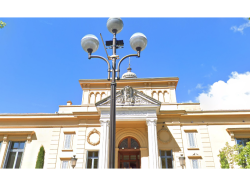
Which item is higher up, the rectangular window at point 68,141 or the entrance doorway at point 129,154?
the rectangular window at point 68,141

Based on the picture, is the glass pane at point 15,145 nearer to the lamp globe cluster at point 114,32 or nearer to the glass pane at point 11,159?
A: the glass pane at point 11,159

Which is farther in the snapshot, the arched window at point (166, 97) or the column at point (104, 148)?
the arched window at point (166, 97)

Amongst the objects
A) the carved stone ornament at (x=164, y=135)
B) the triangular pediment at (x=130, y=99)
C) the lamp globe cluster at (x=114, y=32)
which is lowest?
the carved stone ornament at (x=164, y=135)

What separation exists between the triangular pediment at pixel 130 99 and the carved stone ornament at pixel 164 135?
304cm

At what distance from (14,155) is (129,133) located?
11254 millimetres

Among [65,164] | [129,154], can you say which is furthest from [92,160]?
[129,154]

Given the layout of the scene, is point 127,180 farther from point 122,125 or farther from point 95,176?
point 122,125

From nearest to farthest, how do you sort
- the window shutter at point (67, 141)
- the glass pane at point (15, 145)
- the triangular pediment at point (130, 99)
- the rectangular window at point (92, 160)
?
the triangular pediment at point (130, 99), the rectangular window at point (92, 160), the window shutter at point (67, 141), the glass pane at point (15, 145)

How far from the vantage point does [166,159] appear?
55.4ft

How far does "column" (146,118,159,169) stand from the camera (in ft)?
47.9

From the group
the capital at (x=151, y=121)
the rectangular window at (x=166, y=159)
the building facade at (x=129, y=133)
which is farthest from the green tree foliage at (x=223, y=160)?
the capital at (x=151, y=121)

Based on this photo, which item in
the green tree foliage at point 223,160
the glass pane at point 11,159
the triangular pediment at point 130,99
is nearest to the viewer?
the green tree foliage at point 223,160

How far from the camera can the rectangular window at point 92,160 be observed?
17.1m

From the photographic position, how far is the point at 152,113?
16391 millimetres
